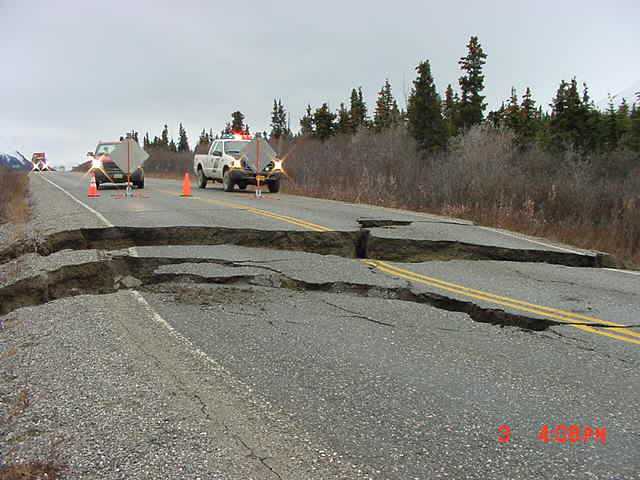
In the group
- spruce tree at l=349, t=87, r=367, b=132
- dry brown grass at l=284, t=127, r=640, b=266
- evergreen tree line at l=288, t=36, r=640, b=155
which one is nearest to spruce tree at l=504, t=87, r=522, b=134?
evergreen tree line at l=288, t=36, r=640, b=155

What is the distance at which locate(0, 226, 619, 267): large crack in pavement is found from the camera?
8211mm

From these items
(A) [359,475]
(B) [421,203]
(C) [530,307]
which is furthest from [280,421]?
(B) [421,203]

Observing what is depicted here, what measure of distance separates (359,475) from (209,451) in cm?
81

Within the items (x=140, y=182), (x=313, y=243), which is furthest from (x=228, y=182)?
(x=313, y=243)

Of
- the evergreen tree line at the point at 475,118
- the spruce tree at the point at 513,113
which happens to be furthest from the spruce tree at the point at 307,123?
the spruce tree at the point at 513,113

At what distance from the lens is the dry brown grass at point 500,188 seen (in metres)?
10.9

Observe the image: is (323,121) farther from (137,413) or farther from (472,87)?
(137,413)

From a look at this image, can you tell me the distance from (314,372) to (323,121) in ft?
158

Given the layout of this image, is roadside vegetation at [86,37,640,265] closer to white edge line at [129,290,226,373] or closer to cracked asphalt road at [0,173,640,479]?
cracked asphalt road at [0,173,640,479]

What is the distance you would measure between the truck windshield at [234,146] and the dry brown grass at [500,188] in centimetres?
273

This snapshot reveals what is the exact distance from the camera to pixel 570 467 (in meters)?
2.73

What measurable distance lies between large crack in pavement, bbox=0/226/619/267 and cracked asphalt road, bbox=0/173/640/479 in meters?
0.99
